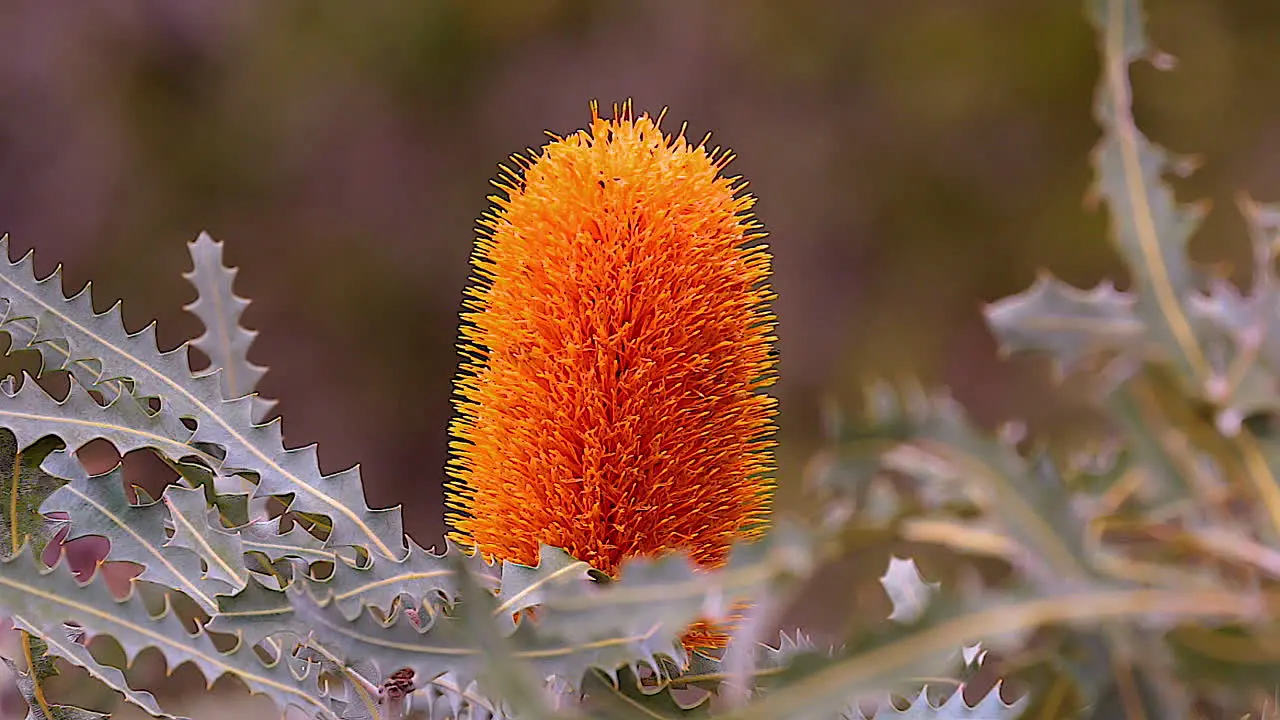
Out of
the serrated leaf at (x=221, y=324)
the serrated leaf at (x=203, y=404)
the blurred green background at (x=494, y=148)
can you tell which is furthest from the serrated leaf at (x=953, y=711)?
the blurred green background at (x=494, y=148)

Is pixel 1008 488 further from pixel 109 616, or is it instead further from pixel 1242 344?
pixel 109 616

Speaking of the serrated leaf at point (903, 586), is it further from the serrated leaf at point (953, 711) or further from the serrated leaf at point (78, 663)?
the serrated leaf at point (78, 663)

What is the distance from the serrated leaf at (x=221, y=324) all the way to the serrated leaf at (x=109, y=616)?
16cm

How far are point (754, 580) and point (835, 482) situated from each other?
20 mm

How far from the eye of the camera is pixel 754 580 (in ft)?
0.67

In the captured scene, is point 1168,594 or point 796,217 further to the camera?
point 796,217

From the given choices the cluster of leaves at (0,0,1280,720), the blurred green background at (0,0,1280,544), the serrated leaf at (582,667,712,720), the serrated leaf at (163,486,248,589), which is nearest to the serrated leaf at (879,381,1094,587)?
the cluster of leaves at (0,0,1280,720)

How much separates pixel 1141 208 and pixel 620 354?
7.7 inches

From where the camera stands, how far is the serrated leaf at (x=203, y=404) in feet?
1.22

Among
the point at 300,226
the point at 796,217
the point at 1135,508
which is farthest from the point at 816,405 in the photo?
the point at 1135,508

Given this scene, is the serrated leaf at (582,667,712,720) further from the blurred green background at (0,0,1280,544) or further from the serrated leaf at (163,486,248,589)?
the blurred green background at (0,0,1280,544)

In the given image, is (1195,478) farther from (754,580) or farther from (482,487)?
(482,487)

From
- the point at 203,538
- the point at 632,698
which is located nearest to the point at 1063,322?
the point at 632,698

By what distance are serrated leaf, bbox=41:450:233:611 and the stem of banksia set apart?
0.08m
